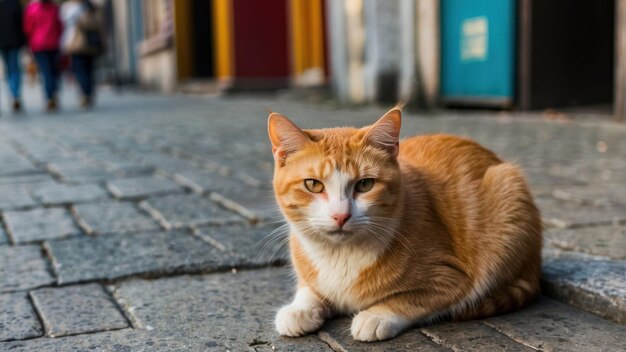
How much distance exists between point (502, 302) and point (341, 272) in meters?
0.47

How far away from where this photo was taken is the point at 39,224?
12.0ft

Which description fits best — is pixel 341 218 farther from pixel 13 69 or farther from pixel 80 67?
pixel 80 67

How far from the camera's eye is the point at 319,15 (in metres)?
13.6

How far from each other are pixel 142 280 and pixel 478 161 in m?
1.20

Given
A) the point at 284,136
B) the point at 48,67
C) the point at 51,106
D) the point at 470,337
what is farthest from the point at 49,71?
the point at 470,337

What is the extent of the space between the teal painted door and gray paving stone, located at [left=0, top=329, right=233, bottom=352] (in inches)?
Answer: 268

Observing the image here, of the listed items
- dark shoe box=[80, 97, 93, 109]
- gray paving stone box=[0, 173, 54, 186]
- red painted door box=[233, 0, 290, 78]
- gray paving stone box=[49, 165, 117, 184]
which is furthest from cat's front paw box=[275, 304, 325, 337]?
red painted door box=[233, 0, 290, 78]

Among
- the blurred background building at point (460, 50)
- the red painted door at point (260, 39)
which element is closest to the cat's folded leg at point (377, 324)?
the blurred background building at point (460, 50)

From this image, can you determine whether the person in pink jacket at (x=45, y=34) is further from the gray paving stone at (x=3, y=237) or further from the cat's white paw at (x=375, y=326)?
the cat's white paw at (x=375, y=326)

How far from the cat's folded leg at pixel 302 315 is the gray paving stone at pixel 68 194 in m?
2.23

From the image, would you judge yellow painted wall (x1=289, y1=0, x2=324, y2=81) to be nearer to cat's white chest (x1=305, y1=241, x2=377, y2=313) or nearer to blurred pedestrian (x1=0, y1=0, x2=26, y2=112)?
blurred pedestrian (x1=0, y1=0, x2=26, y2=112)

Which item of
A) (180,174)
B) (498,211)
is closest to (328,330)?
(498,211)

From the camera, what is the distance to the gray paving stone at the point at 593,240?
282 cm

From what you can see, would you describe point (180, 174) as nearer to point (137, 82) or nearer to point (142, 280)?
point (142, 280)
